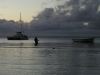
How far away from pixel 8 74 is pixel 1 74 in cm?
39

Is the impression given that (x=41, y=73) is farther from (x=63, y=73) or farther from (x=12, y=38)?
(x=12, y=38)

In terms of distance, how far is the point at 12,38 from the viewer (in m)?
175

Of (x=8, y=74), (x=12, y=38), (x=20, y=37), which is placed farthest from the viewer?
(x=12, y=38)

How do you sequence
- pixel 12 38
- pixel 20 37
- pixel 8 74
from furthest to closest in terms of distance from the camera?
pixel 12 38, pixel 20 37, pixel 8 74

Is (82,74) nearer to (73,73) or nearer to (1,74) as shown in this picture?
(73,73)

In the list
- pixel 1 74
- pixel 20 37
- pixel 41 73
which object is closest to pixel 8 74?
pixel 1 74

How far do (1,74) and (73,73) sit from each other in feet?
13.3

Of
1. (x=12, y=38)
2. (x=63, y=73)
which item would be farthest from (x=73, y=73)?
(x=12, y=38)

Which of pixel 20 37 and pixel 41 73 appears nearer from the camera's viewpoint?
pixel 41 73

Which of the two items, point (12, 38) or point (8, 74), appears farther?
point (12, 38)

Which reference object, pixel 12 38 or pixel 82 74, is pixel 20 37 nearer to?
pixel 12 38

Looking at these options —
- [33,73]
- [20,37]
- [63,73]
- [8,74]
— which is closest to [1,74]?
[8,74]

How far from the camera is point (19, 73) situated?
765 inches

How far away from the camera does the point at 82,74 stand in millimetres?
19125
